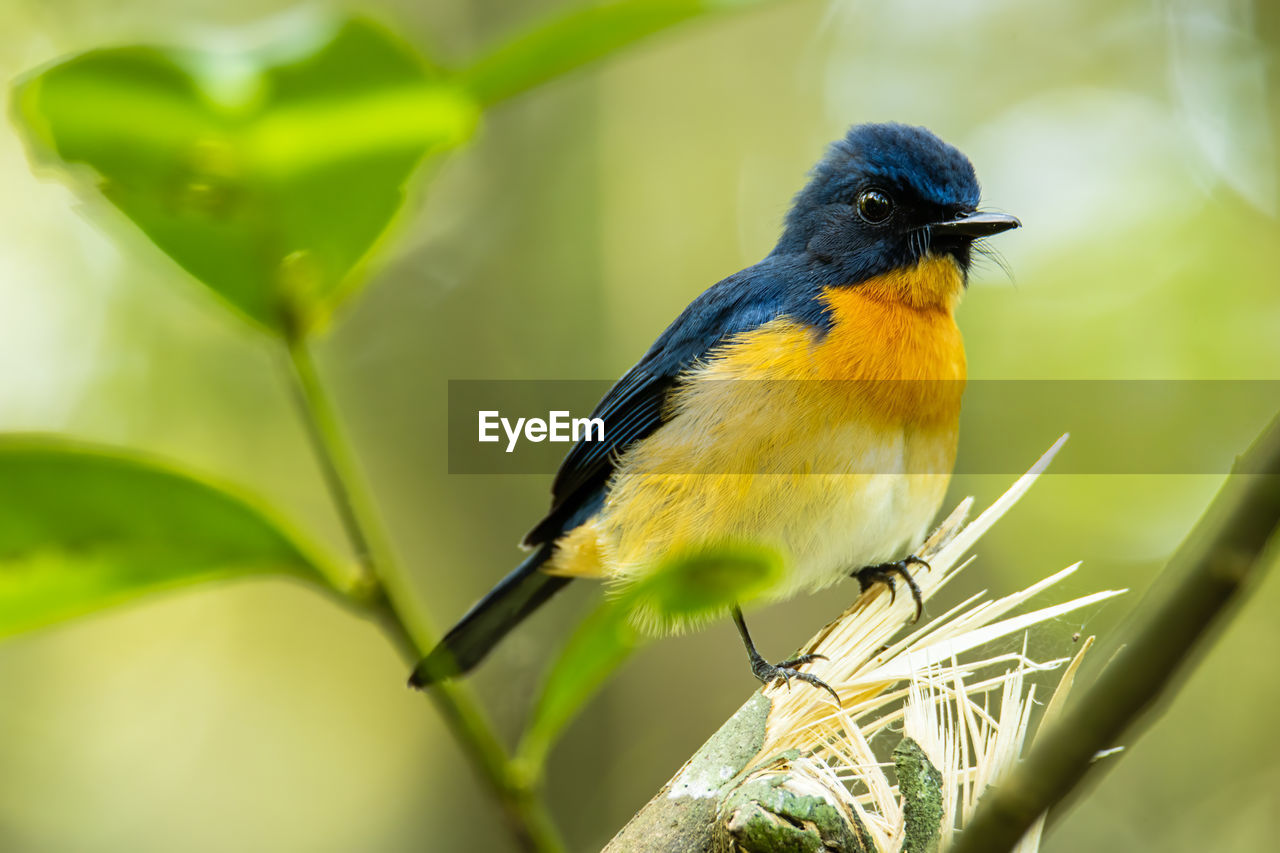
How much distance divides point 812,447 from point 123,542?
212 centimetres

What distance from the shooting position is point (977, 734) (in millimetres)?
1712

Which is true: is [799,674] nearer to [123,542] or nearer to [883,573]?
[123,542]

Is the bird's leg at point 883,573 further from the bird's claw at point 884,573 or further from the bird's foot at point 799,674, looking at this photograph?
the bird's foot at point 799,674

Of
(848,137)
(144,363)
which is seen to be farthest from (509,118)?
(848,137)

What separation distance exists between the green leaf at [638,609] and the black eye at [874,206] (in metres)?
2.31

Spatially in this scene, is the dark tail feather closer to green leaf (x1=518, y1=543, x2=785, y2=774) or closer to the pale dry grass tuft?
the pale dry grass tuft

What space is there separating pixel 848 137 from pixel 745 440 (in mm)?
1098

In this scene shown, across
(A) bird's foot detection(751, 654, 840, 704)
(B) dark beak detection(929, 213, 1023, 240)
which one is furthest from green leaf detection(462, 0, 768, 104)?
(B) dark beak detection(929, 213, 1023, 240)

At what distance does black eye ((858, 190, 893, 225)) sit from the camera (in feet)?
10.8

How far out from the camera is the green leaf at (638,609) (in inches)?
40.0

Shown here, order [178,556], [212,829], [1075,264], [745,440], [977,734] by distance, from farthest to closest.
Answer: [212,829] → [1075,264] → [745,440] → [977,734] → [178,556]

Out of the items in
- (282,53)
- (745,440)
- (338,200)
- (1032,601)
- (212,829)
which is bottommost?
(212,829)

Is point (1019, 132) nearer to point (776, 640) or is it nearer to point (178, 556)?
point (776, 640)

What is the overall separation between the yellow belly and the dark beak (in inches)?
7.2
